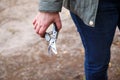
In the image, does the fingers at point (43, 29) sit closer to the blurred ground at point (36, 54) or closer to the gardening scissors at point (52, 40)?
the gardening scissors at point (52, 40)

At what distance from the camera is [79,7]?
140 centimetres

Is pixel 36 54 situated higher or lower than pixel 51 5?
lower

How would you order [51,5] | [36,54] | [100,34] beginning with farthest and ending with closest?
[36,54], [100,34], [51,5]

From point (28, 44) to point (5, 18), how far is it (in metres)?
0.67

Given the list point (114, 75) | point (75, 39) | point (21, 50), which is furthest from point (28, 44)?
point (114, 75)

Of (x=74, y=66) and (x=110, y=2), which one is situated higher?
(x=110, y=2)

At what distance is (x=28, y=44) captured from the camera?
299cm

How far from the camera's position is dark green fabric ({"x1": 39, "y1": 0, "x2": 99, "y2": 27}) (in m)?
1.37

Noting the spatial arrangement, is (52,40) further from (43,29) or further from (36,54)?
(36,54)

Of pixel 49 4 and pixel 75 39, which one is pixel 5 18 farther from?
pixel 49 4

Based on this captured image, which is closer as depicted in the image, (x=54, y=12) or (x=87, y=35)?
(x=54, y=12)

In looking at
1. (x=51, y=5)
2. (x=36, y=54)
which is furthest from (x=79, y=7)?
(x=36, y=54)

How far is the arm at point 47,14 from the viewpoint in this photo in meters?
1.38

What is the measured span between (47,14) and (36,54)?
1.45 meters
